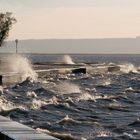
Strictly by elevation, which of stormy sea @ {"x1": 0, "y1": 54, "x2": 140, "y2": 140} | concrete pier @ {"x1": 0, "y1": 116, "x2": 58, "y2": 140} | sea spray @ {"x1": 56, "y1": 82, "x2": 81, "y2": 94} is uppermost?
sea spray @ {"x1": 56, "y1": 82, "x2": 81, "y2": 94}

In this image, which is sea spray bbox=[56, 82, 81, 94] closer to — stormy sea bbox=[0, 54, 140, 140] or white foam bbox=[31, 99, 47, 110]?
stormy sea bbox=[0, 54, 140, 140]

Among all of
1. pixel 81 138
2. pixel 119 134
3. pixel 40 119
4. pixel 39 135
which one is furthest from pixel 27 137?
pixel 40 119

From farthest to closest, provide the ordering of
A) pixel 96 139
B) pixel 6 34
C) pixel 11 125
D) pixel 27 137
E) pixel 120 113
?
1. pixel 6 34
2. pixel 120 113
3. pixel 96 139
4. pixel 11 125
5. pixel 27 137

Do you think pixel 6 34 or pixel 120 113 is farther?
pixel 6 34

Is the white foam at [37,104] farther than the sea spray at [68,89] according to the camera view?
No

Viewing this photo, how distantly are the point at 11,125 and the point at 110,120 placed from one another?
397 inches

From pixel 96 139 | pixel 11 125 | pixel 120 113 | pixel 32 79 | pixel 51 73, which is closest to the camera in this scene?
pixel 11 125

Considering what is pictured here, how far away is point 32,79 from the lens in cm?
5456

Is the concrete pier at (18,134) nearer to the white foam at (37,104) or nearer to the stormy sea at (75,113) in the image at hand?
the stormy sea at (75,113)

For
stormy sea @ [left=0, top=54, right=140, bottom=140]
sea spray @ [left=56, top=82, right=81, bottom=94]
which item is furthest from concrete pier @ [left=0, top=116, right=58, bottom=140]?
sea spray @ [left=56, top=82, right=81, bottom=94]

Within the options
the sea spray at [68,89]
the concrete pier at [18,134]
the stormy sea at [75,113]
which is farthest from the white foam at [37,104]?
the concrete pier at [18,134]

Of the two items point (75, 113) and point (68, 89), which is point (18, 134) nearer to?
point (75, 113)

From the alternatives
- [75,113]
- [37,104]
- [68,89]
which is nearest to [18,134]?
[75,113]

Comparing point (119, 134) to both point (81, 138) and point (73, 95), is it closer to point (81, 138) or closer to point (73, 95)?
point (81, 138)
